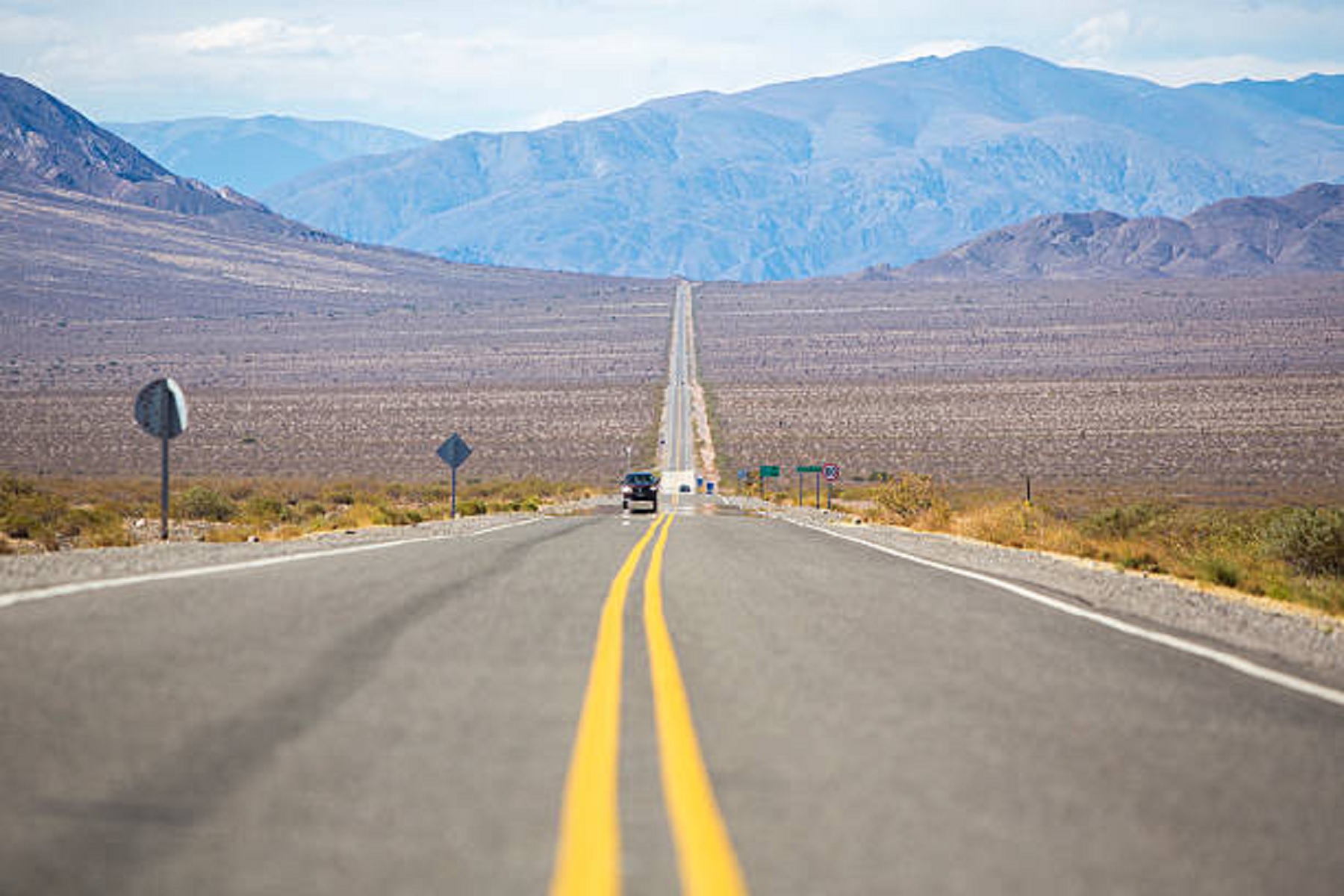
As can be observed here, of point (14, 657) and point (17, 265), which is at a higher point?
point (17, 265)

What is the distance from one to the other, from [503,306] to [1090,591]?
179 metres

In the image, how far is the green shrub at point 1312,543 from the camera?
618 inches

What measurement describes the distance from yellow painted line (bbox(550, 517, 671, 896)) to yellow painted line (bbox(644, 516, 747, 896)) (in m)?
0.17

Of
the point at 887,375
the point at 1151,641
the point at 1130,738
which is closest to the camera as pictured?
the point at 1130,738

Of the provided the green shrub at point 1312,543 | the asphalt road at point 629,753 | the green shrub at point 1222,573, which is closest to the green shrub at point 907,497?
the green shrub at point 1312,543

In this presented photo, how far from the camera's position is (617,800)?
3865 millimetres

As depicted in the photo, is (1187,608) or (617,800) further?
(1187,608)

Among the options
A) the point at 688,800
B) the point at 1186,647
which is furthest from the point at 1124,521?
the point at 688,800

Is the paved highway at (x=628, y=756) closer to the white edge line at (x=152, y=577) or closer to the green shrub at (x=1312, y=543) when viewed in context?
the white edge line at (x=152, y=577)

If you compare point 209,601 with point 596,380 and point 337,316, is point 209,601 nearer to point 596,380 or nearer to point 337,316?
point 596,380

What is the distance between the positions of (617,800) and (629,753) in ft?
1.83

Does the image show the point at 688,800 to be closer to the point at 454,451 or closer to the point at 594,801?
the point at 594,801

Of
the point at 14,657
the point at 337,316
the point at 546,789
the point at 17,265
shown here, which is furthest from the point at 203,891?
the point at 17,265

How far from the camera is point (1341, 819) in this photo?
3.90 m
